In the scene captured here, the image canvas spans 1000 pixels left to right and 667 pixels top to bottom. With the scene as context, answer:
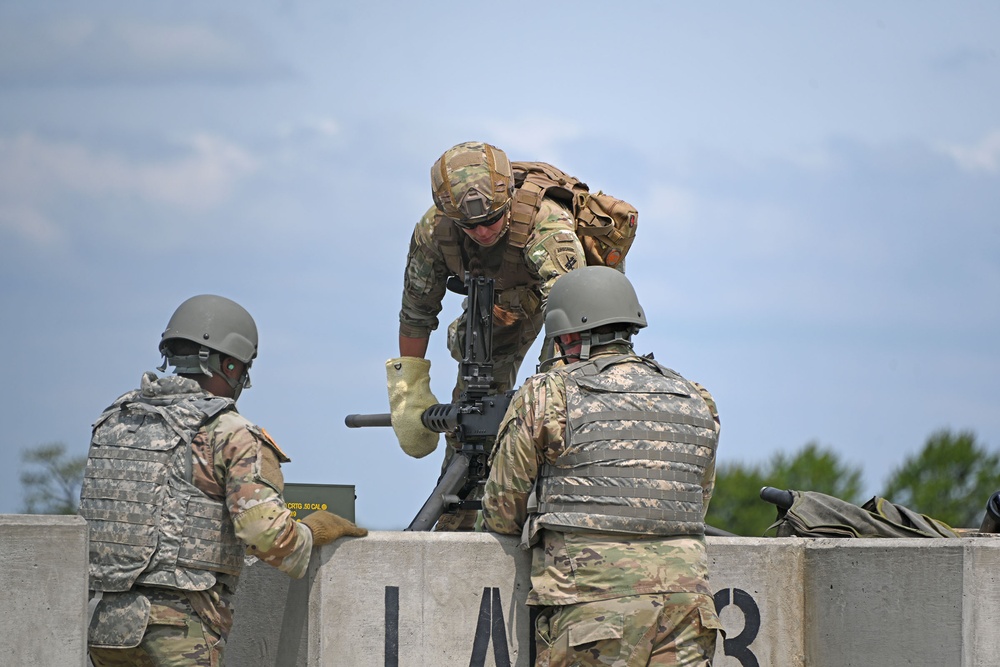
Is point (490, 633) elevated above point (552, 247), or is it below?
below

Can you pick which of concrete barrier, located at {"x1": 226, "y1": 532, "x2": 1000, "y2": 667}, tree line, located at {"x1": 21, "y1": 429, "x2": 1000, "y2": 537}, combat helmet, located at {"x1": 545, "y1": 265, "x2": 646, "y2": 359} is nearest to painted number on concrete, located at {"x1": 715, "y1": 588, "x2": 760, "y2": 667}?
concrete barrier, located at {"x1": 226, "y1": 532, "x2": 1000, "y2": 667}

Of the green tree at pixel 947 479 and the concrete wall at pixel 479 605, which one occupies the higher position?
the green tree at pixel 947 479

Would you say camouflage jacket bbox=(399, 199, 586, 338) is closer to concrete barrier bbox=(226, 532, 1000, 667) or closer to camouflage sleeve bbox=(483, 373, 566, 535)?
camouflage sleeve bbox=(483, 373, 566, 535)

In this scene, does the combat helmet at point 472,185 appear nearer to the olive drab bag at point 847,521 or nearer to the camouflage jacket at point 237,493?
the olive drab bag at point 847,521

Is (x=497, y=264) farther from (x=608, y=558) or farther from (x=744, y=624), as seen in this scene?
(x=608, y=558)

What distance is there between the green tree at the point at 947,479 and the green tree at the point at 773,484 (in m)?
1.87

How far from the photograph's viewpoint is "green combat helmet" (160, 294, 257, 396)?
5789 mm

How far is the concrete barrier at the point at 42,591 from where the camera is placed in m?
5.25

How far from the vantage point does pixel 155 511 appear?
5.41 meters

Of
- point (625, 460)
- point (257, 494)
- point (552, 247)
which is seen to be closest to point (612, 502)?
point (625, 460)

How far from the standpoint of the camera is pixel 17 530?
525 cm

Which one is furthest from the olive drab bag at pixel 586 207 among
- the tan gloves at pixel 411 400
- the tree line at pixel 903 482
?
the tree line at pixel 903 482

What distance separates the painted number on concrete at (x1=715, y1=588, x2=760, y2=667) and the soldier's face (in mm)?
2484

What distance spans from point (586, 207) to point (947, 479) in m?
37.1
